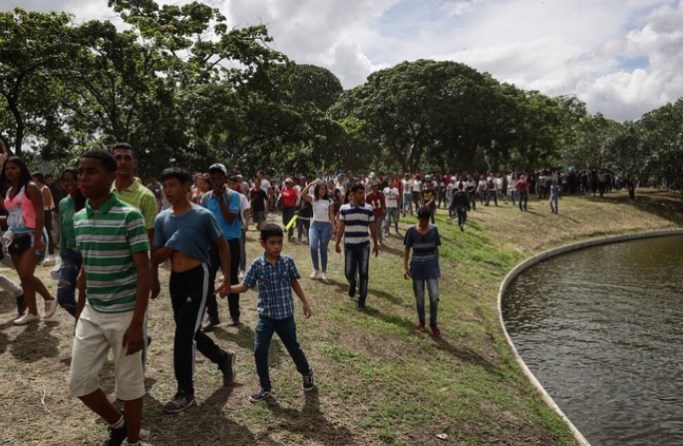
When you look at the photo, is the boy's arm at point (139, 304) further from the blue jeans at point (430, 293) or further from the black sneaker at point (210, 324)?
the blue jeans at point (430, 293)

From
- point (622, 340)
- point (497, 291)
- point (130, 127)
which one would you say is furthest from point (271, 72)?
point (622, 340)

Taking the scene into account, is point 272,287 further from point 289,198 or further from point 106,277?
point 289,198

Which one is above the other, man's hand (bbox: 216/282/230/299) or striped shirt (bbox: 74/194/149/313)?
striped shirt (bbox: 74/194/149/313)

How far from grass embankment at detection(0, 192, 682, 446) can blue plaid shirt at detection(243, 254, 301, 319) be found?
95 centimetres

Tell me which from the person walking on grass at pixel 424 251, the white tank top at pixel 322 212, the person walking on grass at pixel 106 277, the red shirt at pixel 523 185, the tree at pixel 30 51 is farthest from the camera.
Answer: the red shirt at pixel 523 185

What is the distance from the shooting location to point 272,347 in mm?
6473

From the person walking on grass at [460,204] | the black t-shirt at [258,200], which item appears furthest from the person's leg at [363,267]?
the person walking on grass at [460,204]

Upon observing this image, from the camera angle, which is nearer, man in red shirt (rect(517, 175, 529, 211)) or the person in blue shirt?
the person in blue shirt

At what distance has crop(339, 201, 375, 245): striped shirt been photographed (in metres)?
8.67

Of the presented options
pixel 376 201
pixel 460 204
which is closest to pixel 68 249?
pixel 376 201

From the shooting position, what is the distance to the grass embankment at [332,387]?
4.54 m

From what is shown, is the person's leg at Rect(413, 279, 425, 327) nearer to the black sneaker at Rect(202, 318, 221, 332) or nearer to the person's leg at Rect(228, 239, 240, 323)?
the person's leg at Rect(228, 239, 240, 323)

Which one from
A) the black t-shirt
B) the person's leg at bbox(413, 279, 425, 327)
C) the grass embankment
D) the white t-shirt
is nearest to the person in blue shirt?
the grass embankment

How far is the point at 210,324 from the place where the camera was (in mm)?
6723
